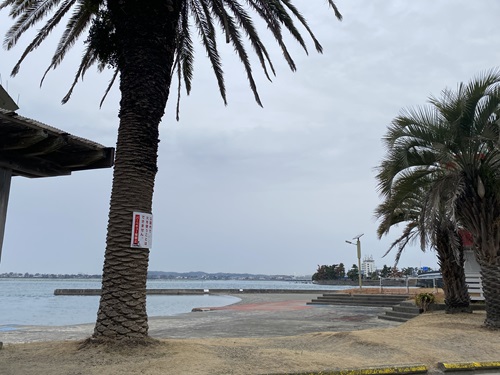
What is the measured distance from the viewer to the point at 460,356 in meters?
8.28

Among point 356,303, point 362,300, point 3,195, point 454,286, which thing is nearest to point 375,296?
point 362,300

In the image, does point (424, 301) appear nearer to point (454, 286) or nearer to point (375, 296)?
point (454, 286)

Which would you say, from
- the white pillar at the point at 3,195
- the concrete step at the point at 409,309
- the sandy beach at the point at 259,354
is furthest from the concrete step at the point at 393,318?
the white pillar at the point at 3,195

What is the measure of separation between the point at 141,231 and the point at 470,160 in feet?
30.8

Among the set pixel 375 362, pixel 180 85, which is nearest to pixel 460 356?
pixel 375 362

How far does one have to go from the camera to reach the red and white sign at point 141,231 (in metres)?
7.79

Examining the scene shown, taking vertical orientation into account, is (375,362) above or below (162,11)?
below

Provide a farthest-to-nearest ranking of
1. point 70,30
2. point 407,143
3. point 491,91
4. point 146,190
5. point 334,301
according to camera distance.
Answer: point 334,301 < point 407,143 < point 491,91 < point 70,30 < point 146,190

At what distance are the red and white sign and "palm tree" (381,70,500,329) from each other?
745 centimetres

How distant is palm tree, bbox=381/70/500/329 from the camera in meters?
12.1

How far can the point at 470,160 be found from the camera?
12531 mm

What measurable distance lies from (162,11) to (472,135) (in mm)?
8956

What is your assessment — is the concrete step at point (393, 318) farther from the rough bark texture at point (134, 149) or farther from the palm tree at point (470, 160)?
the rough bark texture at point (134, 149)

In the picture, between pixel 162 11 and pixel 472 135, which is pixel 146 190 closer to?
pixel 162 11
